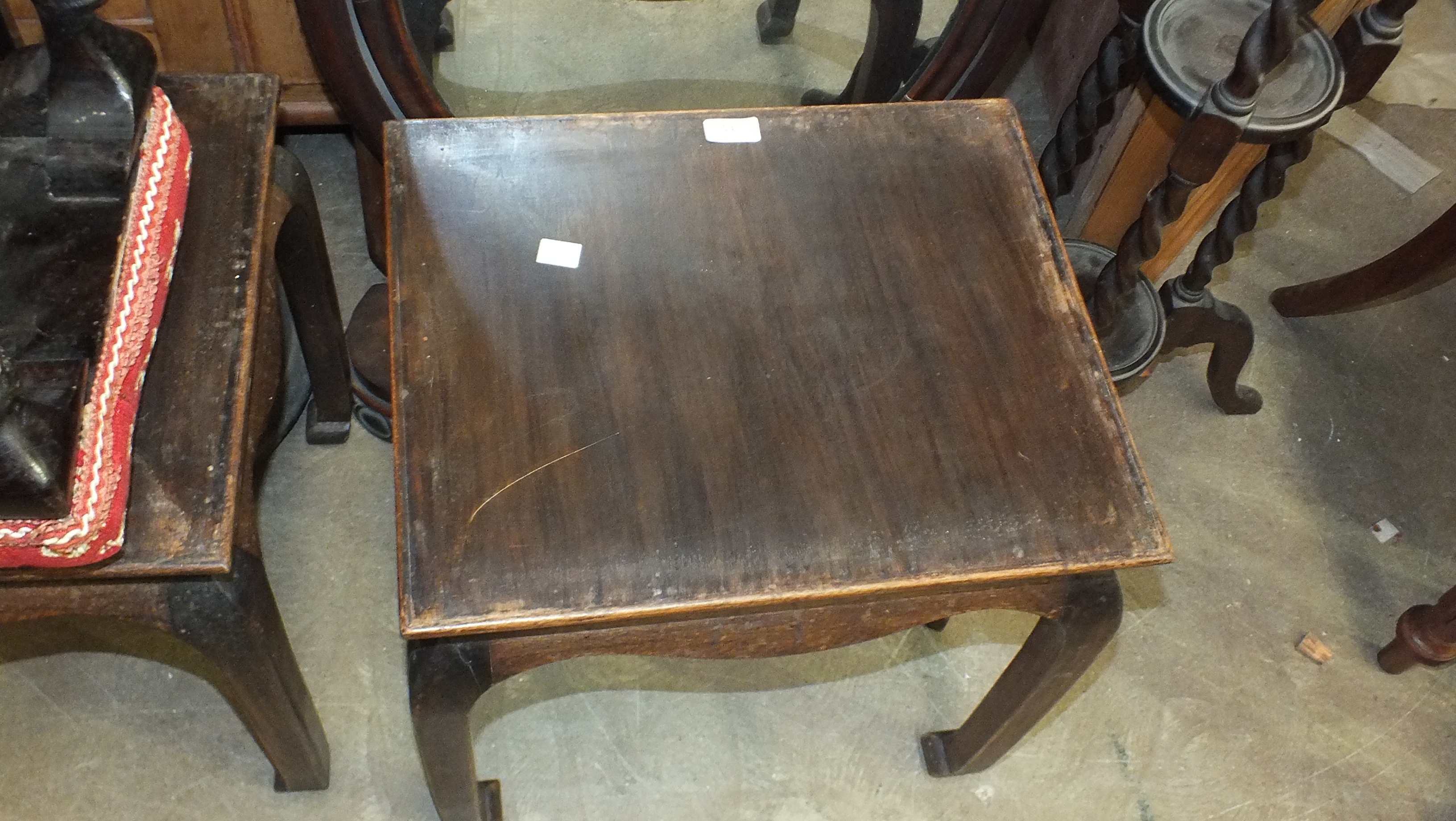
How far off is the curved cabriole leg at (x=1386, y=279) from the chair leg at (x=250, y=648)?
1.48 metres

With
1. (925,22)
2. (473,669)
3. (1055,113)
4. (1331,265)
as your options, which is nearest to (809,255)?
(473,669)

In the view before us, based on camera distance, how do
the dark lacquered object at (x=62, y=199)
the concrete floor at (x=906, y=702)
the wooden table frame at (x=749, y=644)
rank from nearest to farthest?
the dark lacquered object at (x=62, y=199), the wooden table frame at (x=749, y=644), the concrete floor at (x=906, y=702)

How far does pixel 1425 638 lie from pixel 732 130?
3.44 feet

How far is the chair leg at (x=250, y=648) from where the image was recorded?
867 millimetres

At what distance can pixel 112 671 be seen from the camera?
1334mm

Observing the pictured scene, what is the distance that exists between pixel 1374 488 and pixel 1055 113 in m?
0.72

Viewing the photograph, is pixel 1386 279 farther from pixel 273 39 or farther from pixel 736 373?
pixel 273 39

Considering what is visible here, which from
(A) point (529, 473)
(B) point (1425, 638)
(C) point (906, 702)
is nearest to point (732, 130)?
(A) point (529, 473)

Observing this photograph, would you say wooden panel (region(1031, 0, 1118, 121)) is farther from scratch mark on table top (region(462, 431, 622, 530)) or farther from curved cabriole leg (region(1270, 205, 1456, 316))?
scratch mark on table top (region(462, 431, 622, 530))

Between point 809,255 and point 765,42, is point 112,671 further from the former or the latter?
point 765,42

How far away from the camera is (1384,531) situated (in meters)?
1.58

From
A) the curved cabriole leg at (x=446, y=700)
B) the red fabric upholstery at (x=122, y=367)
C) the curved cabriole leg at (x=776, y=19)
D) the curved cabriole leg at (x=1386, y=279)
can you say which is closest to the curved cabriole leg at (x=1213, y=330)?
the curved cabriole leg at (x=1386, y=279)

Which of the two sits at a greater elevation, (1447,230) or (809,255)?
(809,255)

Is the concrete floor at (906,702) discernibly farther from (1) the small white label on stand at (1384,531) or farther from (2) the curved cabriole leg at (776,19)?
(2) the curved cabriole leg at (776,19)
